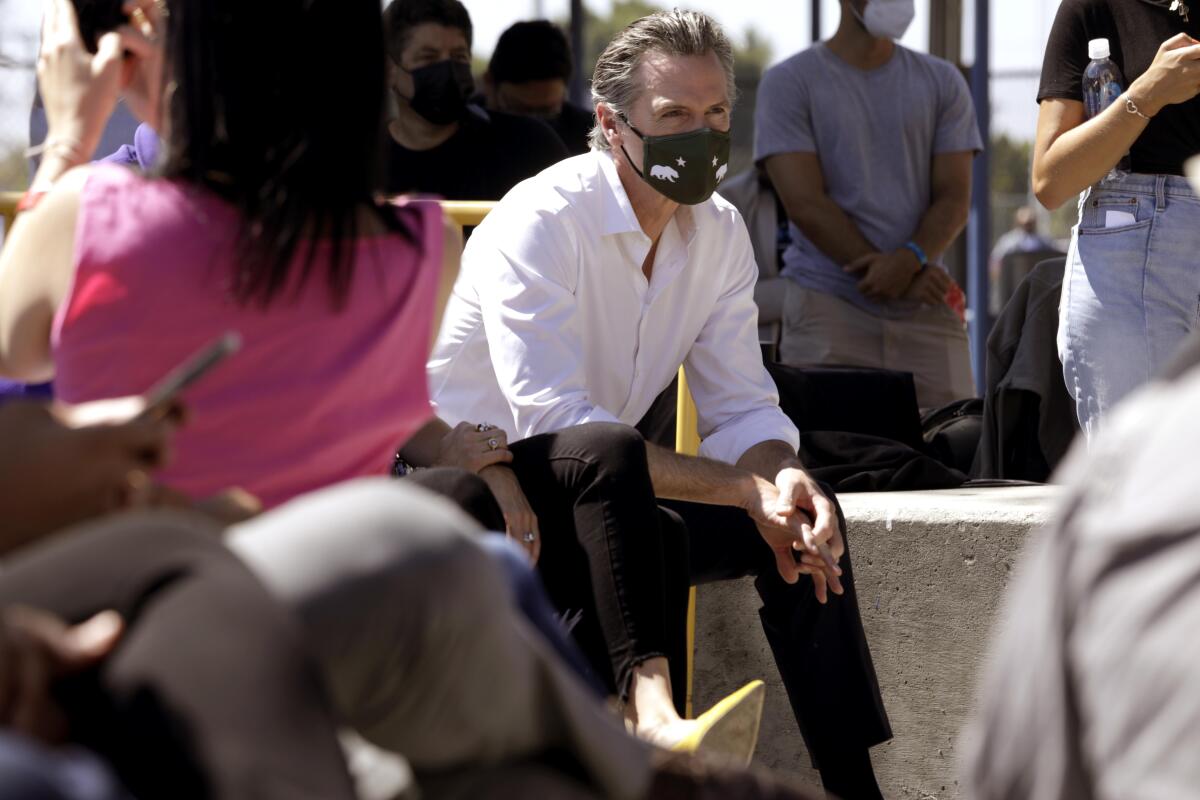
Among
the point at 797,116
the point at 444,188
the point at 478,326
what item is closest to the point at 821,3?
the point at 797,116

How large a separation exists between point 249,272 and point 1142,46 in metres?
2.31

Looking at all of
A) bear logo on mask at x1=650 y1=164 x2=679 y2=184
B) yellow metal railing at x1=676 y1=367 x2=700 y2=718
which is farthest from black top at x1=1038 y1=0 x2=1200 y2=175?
yellow metal railing at x1=676 y1=367 x2=700 y2=718

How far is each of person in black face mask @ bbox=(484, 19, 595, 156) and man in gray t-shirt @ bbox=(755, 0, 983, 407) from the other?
0.77m

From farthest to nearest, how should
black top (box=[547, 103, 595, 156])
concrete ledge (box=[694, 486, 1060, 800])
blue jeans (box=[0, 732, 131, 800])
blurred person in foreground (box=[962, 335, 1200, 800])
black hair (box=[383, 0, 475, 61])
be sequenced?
black top (box=[547, 103, 595, 156]) < black hair (box=[383, 0, 475, 61]) < concrete ledge (box=[694, 486, 1060, 800]) < blurred person in foreground (box=[962, 335, 1200, 800]) < blue jeans (box=[0, 732, 131, 800])

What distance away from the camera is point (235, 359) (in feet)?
6.34

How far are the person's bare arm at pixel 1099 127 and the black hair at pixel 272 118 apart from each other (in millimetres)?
1920

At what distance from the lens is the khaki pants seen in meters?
5.27

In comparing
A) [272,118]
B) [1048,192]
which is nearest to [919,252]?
[1048,192]

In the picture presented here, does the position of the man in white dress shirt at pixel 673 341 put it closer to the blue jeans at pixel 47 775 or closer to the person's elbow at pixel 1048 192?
the person's elbow at pixel 1048 192

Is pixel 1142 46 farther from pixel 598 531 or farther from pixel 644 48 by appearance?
pixel 598 531

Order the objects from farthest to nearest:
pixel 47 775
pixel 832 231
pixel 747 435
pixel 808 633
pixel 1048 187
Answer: pixel 832 231
pixel 1048 187
pixel 747 435
pixel 808 633
pixel 47 775

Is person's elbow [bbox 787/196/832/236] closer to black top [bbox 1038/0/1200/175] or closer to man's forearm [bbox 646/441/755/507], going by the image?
black top [bbox 1038/0/1200/175]

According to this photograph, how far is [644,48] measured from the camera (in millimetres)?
3412

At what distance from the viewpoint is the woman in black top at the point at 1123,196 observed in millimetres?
3502
